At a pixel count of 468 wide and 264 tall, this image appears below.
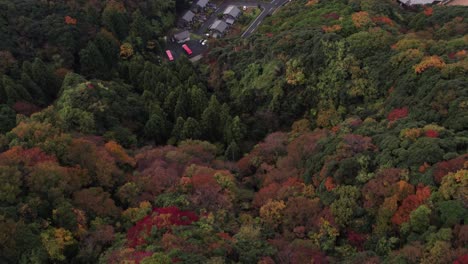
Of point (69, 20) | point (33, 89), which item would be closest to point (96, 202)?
point (33, 89)

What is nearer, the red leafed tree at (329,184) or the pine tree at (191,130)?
the red leafed tree at (329,184)

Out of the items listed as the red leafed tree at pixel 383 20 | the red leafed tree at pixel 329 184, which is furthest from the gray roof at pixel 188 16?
the red leafed tree at pixel 329 184

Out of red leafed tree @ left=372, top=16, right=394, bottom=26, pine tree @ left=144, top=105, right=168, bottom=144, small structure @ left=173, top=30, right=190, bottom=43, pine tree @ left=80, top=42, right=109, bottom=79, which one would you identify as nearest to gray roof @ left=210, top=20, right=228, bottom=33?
small structure @ left=173, top=30, right=190, bottom=43

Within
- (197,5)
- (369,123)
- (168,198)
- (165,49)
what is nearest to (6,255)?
(168,198)

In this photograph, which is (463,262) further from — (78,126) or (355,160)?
(78,126)

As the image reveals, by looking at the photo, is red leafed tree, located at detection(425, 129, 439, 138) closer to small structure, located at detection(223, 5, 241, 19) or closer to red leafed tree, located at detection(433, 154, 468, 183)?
red leafed tree, located at detection(433, 154, 468, 183)

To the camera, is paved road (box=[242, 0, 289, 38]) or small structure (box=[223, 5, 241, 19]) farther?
small structure (box=[223, 5, 241, 19])

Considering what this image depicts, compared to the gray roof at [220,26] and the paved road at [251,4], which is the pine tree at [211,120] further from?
the gray roof at [220,26]
